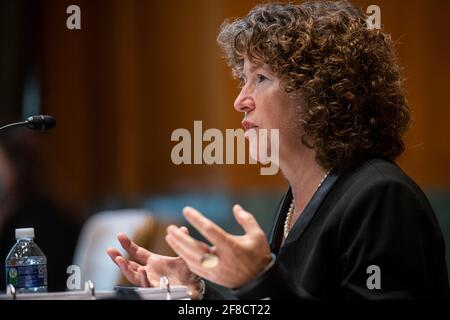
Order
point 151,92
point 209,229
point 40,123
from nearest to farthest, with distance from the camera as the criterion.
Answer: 1. point 209,229
2. point 40,123
3. point 151,92

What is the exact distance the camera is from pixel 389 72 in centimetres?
160

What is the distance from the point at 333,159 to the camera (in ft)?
5.12

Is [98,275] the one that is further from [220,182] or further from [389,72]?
[389,72]

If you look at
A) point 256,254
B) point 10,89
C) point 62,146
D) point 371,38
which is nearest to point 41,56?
point 10,89

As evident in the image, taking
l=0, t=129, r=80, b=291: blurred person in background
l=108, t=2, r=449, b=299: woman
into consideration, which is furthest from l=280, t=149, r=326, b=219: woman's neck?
l=0, t=129, r=80, b=291: blurred person in background

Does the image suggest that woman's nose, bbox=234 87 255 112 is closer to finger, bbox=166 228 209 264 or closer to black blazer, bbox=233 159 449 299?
black blazer, bbox=233 159 449 299

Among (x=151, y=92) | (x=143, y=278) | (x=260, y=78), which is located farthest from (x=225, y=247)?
(x=151, y=92)

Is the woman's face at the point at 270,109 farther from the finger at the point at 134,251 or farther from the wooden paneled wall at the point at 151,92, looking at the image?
the wooden paneled wall at the point at 151,92

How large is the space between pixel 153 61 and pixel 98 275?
79 centimetres

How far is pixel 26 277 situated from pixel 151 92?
0.81 meters

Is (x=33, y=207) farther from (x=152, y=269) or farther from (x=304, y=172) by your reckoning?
(x=304, y=172)

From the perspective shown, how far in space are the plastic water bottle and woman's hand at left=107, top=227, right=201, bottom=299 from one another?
183 mm

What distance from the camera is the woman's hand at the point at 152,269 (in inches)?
61.2

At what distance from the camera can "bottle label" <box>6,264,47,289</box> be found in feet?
5.14
